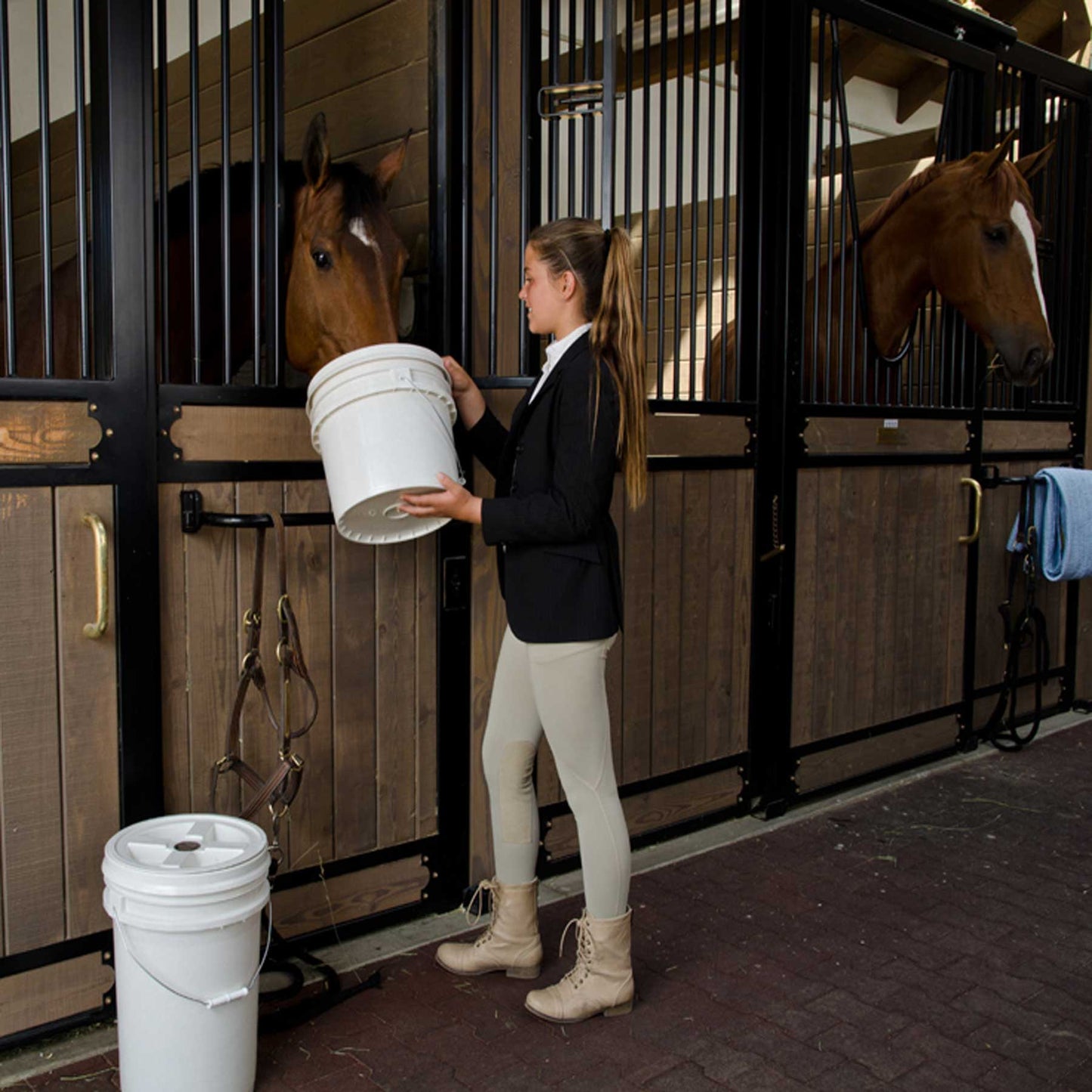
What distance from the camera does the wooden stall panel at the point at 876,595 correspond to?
12.1 feet

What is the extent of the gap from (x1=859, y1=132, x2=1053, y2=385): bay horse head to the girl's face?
7.24ft

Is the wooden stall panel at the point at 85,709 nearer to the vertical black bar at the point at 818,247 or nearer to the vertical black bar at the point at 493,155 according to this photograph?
the vertical black bar at the point at 493,155

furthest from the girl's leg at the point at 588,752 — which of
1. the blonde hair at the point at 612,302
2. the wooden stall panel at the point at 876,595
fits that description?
the wooden stall panel at the point at 876,595

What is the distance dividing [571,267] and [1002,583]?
306cm

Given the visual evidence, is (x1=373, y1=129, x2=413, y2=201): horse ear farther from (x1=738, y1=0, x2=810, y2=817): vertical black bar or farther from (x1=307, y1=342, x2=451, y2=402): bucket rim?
(x1=738, y1=0, x2=810, y2=817): vertical black bar

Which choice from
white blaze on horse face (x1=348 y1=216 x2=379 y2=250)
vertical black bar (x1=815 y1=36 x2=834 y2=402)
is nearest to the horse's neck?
vertical black bar (x1=815 y1=36 x2=834 y2=402)

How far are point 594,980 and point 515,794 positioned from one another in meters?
0.40

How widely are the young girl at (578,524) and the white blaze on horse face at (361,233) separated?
0.42m

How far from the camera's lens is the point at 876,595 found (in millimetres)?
3910

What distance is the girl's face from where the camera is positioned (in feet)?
7.07

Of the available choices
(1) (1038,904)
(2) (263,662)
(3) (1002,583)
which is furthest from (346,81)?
(3) (1002,583)

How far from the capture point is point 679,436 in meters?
3.24

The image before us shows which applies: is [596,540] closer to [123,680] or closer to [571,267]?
[571,267]

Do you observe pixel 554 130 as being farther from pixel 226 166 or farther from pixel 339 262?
pixel 226 166
